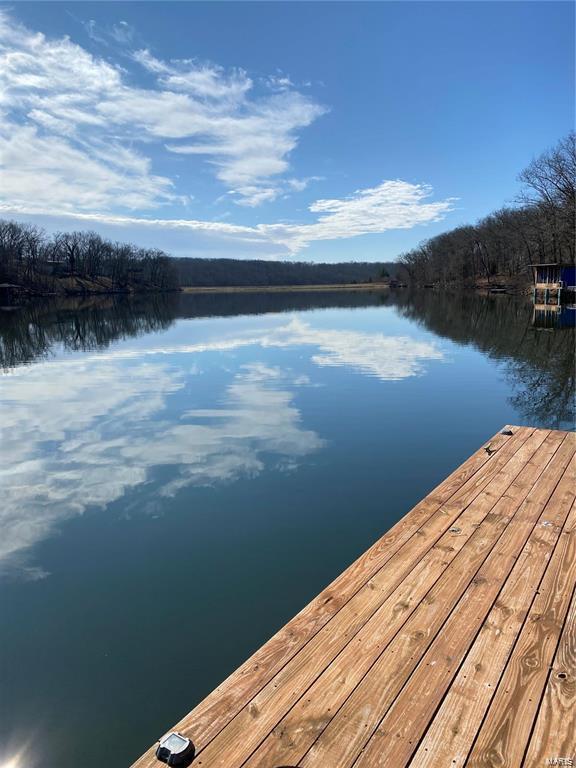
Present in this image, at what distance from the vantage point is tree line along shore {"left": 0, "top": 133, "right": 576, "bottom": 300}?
47281 mm

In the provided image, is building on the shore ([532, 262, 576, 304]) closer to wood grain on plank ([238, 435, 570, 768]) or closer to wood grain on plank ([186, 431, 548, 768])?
wood grain on plank ([238, 435, 570, 768])

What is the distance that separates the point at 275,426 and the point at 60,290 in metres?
93.3

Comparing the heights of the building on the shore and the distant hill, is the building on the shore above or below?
below

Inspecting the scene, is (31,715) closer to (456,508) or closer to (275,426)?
(456,508)

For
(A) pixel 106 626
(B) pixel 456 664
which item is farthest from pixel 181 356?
(B) pixel 456 664

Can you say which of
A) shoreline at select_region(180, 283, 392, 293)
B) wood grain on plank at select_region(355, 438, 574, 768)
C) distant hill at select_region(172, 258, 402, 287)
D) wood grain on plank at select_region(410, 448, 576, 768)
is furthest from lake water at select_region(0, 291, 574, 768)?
distant hill at select_region(172, 258, 402, 287)

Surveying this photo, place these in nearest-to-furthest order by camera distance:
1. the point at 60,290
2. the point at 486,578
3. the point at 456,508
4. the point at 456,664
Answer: the point at 456,664, the point at 486,578, the point at 456,508, the point at 60,290

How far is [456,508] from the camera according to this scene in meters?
4.61

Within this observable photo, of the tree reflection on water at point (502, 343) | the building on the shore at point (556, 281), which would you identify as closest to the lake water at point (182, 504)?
the tree reflection on water at point (502, 343)

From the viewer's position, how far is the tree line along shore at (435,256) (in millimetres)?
47281

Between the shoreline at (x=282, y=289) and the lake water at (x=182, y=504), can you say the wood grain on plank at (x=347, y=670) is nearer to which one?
the lake water at (x=182, y=504)

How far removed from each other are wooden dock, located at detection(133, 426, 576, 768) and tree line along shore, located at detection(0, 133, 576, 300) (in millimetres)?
47142

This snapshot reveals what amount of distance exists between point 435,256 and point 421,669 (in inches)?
4215

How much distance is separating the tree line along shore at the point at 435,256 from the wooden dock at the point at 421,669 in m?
47.1
